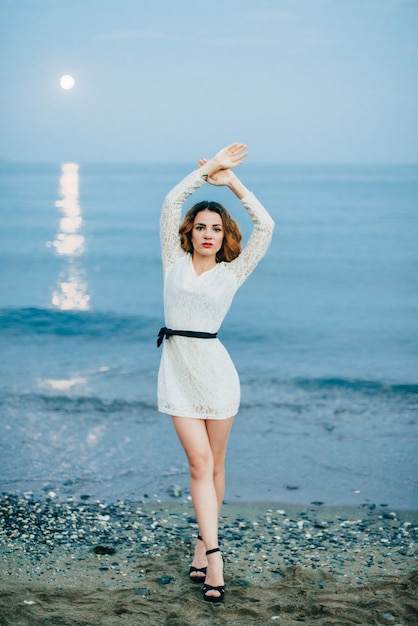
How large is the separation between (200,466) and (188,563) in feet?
3.05

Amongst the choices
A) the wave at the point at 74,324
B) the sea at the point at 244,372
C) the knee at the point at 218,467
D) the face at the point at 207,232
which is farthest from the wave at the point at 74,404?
the wave at the point at 74,324

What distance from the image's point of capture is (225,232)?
4285 millimetres

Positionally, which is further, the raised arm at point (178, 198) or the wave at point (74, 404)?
the wave at point (74, 404)

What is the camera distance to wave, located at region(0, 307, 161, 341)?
16219 millimetres

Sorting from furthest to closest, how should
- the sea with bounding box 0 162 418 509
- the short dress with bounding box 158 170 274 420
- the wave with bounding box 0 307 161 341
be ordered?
the wave with bounding box 0 307 161 341
the sea with bounding box 0 162 418 509
the short dress with bounding box 158 170 274 420

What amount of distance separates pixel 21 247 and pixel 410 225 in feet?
65.9

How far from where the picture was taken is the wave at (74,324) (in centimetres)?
1622

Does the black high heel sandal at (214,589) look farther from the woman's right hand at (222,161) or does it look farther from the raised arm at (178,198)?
the woman's right hand at (222,161)

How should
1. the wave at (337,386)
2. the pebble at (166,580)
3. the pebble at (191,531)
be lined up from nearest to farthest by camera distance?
1. the pebble at (166,580)
2. the pebble at (191,531)
3. the wave at (337,386)

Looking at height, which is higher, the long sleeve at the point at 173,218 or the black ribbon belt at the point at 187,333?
the long sleeve at the point at 173,218

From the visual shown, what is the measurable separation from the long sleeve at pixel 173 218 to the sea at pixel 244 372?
2522 mm

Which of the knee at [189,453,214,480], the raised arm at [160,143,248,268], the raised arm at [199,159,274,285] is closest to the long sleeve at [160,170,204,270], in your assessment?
the raised arm at [160,143,248,268]

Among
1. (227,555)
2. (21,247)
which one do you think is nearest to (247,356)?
(227,555)

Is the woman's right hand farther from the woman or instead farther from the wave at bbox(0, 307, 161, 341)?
the wave at bbox(0, 307, 161, 341)
